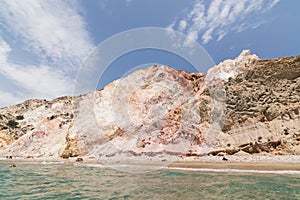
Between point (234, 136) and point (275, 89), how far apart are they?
762 cm

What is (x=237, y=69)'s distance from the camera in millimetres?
36781

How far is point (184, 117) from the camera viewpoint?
3759cm

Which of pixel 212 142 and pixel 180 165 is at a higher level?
pixel 212 142

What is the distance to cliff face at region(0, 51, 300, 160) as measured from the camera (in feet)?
90.8

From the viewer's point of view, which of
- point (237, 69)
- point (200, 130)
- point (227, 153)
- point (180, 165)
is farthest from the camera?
point (237, 69)

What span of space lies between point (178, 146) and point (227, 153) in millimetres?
7764

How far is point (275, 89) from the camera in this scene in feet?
96.7

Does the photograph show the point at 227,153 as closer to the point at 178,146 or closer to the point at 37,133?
the point at 178,146

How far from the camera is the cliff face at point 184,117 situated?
1089 inches

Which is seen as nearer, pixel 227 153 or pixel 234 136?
pixel 227 153

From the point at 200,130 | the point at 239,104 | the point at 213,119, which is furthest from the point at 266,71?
the point at 200,130

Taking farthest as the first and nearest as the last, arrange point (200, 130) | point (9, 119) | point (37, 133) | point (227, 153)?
point (9, 119) < point (37, 133) < point (200, 130) < point (227, 153)

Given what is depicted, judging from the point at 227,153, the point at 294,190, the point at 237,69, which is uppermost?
the point at 237,69

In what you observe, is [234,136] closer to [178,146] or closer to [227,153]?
[227,153]
